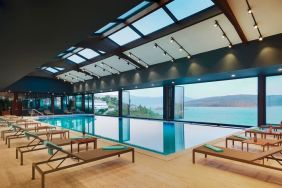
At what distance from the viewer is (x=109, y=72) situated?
1405 cm

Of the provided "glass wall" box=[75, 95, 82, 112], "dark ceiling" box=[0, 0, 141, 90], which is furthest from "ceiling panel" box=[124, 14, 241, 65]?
"glass wall" box=[75, 95, 82, 112]

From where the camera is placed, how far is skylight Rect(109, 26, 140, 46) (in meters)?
8.47

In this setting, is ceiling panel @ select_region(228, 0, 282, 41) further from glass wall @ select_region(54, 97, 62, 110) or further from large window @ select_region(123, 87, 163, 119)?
glass wall @ select_region(54, 97, 62, 110)

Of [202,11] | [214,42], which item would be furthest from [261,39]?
[202,11]

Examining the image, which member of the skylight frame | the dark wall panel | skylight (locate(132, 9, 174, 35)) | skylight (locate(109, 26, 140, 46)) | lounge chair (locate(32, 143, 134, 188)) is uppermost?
the skylight frame

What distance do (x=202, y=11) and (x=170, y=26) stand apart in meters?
1.43

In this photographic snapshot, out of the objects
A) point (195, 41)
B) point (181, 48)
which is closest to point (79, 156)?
point (195, 41)

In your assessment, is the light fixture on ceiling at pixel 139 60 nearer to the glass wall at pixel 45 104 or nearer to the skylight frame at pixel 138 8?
the skylight frame at pixel 138 8

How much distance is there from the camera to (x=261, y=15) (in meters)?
5.70

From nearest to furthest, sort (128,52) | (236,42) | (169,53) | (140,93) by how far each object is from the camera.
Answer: (236,42)
(169,53)
(128,52)
(140,93)

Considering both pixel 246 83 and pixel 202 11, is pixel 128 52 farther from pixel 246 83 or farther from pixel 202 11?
pixel 246 83

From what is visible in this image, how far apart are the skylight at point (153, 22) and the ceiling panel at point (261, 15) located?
245cm

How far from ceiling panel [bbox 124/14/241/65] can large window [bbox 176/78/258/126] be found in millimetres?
3487

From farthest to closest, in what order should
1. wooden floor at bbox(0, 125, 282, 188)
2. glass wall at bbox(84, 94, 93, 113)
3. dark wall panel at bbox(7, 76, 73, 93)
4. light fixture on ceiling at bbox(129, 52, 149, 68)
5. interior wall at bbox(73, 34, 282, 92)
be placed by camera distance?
glass wall at bbox(84, 94, 93, 113)
dark wall panel at bbox(7, 76, 73, 93)
light fixture on ceiling at bbox(129, 52, 149, 68)
interior wall at bbox(73, 34, 282, 92)
wooden floor at bbox(0, 125, 282, 188)
